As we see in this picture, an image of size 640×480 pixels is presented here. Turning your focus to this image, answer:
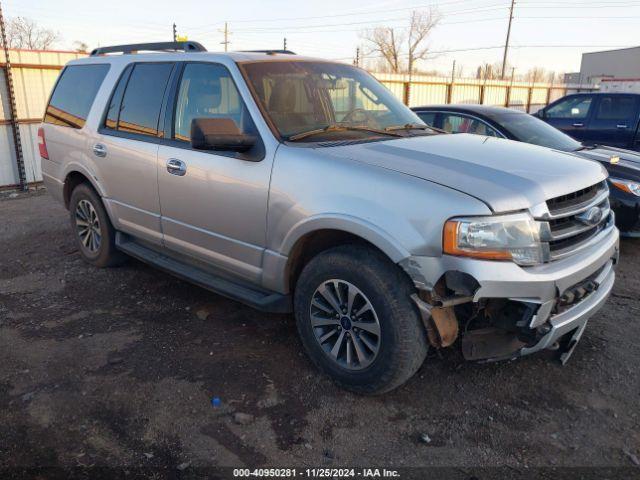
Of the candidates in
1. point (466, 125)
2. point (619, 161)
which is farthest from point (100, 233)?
point (619, 161)

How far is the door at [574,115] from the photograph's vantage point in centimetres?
946

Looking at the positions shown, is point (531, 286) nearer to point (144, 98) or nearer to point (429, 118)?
point (144, 98)

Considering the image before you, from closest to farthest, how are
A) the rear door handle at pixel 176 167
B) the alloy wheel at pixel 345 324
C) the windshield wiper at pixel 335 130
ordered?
the alloy wheel at pixel 345 324, the windshield wiper at pixel 335 130, the rear door handle at pixel 176 167

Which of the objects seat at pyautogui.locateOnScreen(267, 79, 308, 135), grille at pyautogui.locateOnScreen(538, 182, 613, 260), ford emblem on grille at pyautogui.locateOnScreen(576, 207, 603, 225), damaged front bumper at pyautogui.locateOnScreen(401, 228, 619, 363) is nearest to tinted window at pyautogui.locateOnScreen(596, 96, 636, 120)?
grille at pyautogui.locateOnScreen(538, 182, 613, 260)

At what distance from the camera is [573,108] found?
957 cm

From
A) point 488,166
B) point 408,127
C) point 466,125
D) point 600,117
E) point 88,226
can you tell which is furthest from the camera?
point 600,117

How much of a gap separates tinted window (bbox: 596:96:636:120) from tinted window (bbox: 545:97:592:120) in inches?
8.9

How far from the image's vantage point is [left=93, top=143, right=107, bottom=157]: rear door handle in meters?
4.63

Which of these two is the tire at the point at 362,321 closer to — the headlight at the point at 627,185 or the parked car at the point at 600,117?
the headlight at the point at 627,185

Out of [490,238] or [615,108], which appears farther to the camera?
[615,108]

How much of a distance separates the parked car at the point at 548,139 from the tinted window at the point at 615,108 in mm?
3121

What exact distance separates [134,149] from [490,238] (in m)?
2.99

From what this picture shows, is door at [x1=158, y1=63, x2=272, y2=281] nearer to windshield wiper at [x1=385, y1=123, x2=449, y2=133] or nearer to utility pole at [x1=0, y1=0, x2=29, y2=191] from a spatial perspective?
windshield wiper at [x1=385, y1=123, x2=449, y2=133]

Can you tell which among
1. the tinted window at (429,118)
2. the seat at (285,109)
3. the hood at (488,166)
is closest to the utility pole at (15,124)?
the tinted window at (429,118)
